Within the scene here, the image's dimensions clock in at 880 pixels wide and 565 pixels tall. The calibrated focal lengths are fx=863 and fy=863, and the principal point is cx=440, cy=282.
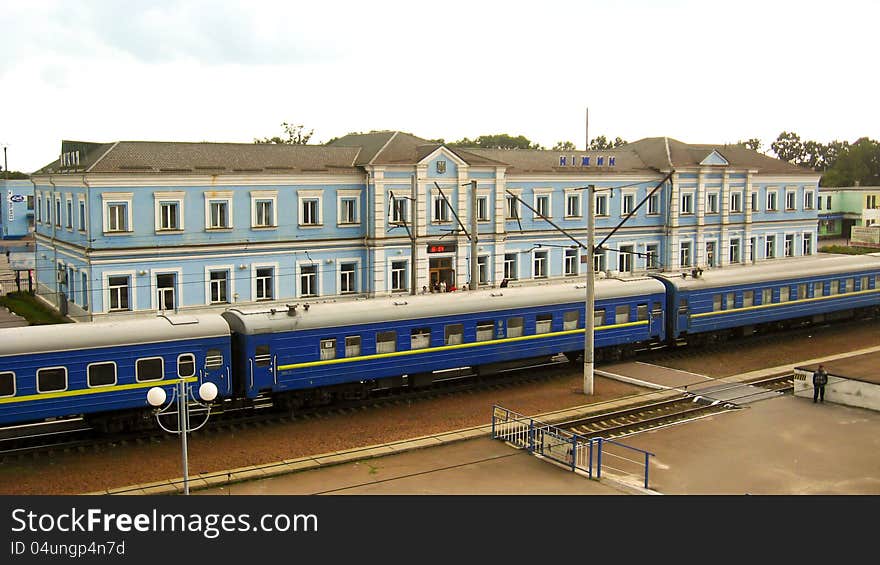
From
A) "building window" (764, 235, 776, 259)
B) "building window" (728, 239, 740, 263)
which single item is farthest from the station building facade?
"building window" (764, 235, 776, 259)

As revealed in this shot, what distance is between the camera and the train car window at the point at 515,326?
28125 millimetres

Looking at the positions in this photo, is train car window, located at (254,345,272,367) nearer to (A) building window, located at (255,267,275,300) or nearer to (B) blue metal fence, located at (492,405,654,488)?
(B) blue metal fence, located at (492,405,654,488)

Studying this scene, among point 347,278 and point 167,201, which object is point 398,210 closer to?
point 347,278

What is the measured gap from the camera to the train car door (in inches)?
914

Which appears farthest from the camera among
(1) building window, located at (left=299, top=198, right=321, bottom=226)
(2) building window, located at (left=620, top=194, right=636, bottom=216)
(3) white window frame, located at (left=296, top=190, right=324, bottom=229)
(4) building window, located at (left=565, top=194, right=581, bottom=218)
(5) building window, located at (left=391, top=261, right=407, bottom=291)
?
(2) building window, located at (left=620, top=194, right=636, bottom=216)

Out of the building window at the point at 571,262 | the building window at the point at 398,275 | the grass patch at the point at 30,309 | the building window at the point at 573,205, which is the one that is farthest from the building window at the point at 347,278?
the building window at the point at 573,205

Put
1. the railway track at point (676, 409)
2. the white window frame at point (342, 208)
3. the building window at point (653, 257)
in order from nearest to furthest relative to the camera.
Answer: the railway track at point (676, 409), the white window frame at point (342, 208), the building window at point (653, 257)

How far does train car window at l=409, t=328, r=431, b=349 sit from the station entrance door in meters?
17.9

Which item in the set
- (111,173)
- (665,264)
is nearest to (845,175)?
(665,264)

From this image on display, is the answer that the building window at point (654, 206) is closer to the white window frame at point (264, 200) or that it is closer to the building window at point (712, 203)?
the building window at point (712, 203)

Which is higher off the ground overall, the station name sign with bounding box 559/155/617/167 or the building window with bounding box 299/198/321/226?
the station name sign with bounding box 559/155/617/167

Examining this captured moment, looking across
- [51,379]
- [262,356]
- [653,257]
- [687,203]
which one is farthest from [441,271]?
[51,379]

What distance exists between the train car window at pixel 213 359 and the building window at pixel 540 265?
2767 cm

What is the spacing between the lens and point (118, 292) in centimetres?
3662
